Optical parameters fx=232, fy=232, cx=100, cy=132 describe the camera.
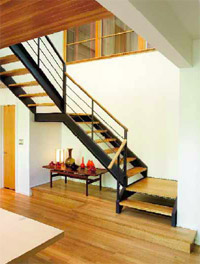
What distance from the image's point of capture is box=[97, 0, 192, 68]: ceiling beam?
1.46 m

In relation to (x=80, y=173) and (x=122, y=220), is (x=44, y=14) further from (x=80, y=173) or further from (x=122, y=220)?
(x=80, y=173)

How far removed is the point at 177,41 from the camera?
2373 millimetres

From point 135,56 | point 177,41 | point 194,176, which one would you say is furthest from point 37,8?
point 135,56

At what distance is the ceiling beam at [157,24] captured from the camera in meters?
1.46

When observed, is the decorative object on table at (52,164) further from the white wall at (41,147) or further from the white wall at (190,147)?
the white wall at (190,147)

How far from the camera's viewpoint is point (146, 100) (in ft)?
15.0

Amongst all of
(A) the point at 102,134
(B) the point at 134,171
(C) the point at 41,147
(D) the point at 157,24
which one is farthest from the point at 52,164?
(D) the point at 157,24

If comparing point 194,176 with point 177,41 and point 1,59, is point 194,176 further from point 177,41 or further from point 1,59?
point 1,59

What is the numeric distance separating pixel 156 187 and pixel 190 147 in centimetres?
108

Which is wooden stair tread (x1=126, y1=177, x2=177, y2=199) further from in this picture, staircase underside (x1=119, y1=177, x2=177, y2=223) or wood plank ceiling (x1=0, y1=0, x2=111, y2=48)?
wood plank ceiling (x1=0, y1=0, x2=111, y2=48)

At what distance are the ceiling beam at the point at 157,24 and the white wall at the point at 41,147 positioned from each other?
331 cm

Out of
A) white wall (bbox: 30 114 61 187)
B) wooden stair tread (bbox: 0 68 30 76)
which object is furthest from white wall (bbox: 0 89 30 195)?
wooden stair tread (bbox: 0 68 30 76)

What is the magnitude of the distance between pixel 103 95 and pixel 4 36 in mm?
2744

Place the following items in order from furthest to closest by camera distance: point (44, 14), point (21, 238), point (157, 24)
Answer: point (44, 14) → point (157, 24) → point (21, 238)
